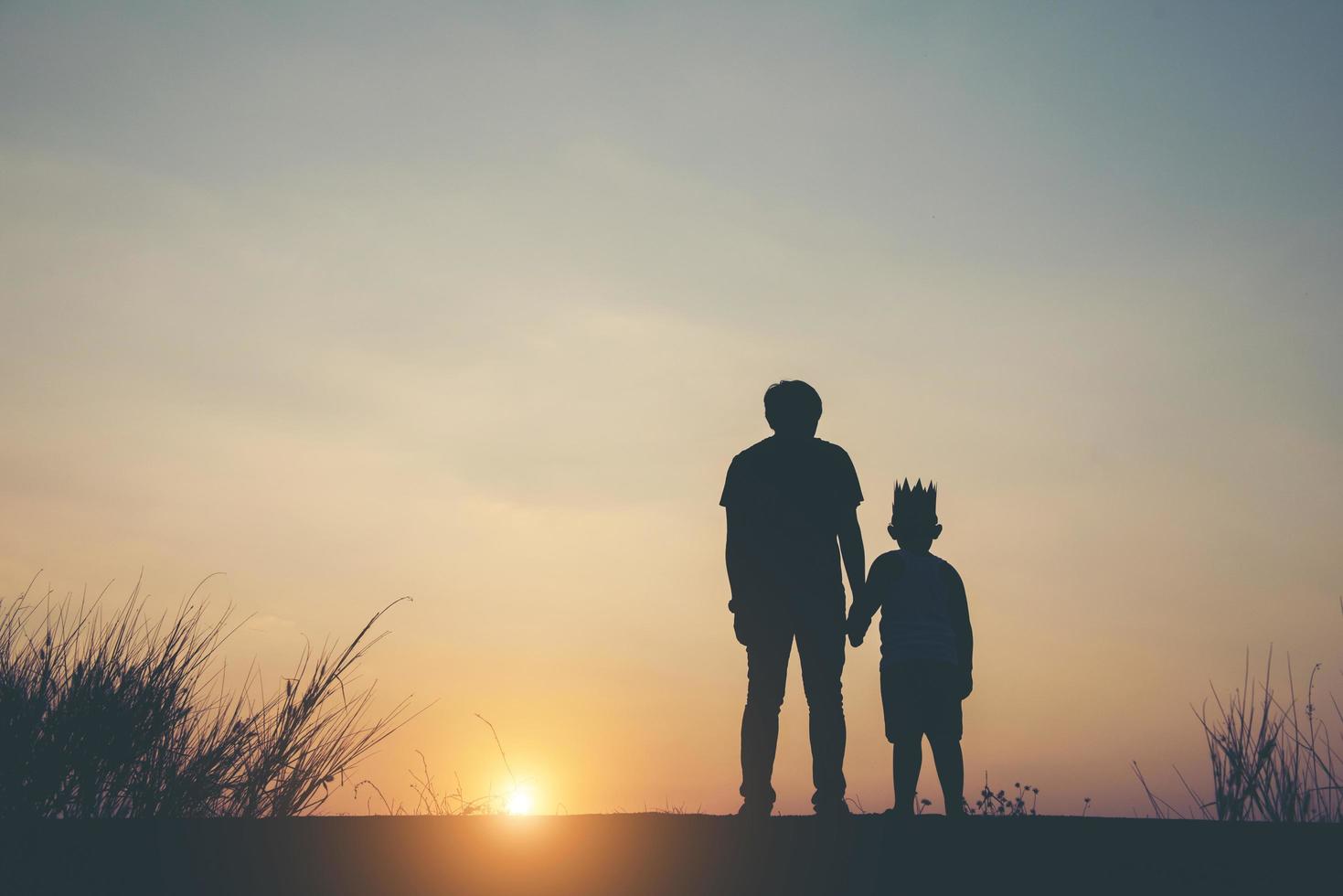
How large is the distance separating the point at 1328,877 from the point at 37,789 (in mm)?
5574

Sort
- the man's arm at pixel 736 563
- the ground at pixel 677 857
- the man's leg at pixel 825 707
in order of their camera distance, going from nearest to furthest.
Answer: the ground at pixel 677 857
the man's leg at pixel 825 707
the man's arm at pixel 736 563

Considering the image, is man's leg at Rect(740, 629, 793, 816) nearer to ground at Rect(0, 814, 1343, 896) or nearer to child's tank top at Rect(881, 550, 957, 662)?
child's tank top at Rect(881, 550, 957, 662)

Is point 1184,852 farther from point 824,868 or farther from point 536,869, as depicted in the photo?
point 536,869

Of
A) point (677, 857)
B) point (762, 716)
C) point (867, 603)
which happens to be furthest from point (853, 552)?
point (677, 857)

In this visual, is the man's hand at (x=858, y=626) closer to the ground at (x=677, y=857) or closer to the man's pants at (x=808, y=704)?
the man's pants at (x=808, y=704)

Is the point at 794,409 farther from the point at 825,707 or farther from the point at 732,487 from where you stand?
the point at 825,707


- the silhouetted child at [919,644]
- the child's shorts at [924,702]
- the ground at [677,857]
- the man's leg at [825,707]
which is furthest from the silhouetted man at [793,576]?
the ground at [677,857]

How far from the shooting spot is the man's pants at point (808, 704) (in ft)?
19.9

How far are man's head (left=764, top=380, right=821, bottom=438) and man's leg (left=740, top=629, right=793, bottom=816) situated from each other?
1.06m

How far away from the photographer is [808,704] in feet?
20.1

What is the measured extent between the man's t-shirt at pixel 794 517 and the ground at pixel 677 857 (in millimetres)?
1253

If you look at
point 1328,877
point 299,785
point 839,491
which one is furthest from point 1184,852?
point 299,785

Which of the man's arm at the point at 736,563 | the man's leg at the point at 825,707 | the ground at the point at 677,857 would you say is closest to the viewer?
the ground at the point at 677,857

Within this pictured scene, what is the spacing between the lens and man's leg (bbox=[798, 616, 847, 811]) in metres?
6.05
